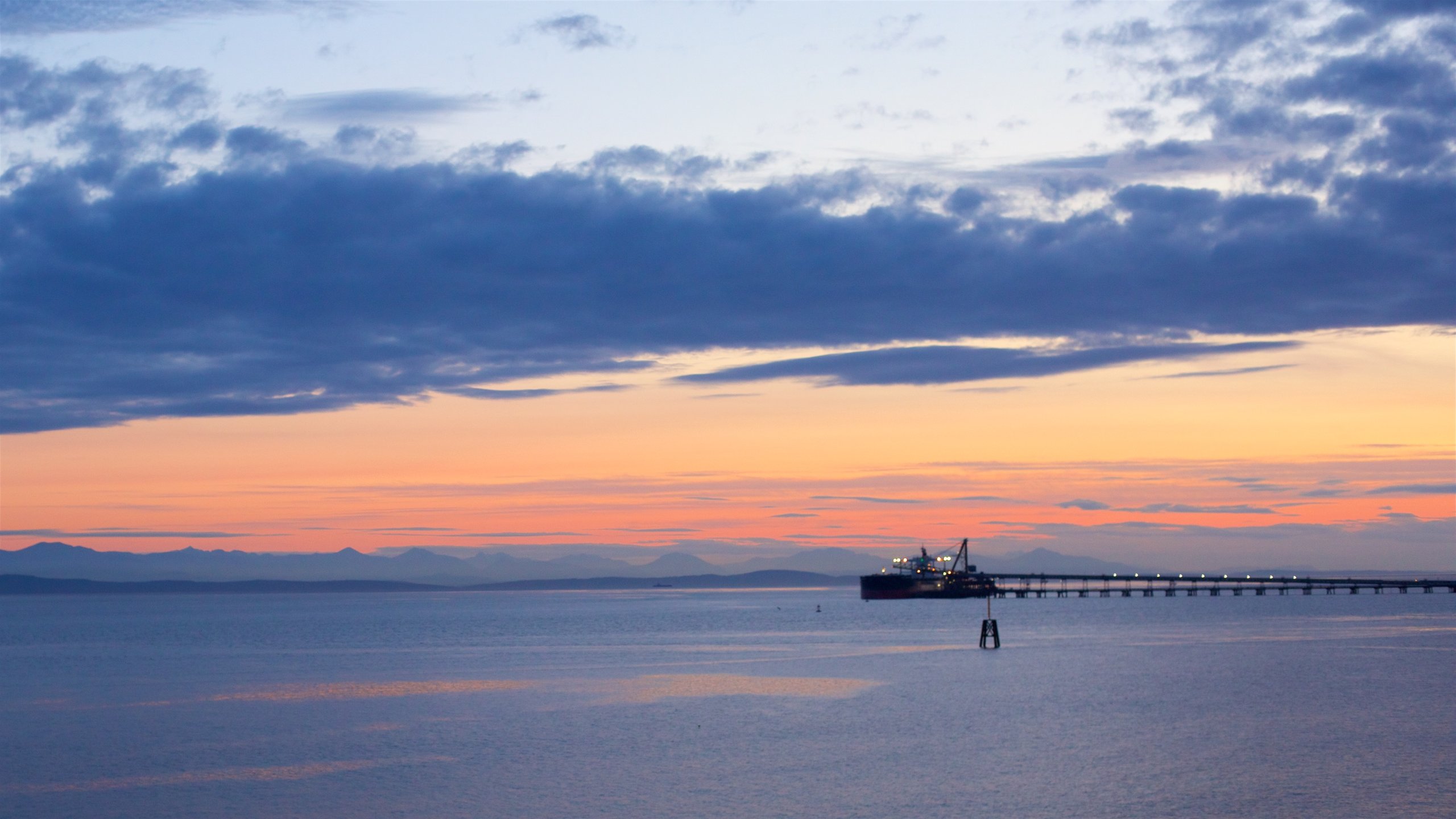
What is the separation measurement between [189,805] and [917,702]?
113 feet

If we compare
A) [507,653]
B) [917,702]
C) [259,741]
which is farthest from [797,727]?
[507,653]

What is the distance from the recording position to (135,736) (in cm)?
5166

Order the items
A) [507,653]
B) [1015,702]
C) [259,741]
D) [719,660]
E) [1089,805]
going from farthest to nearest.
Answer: [507,653] → [719,660] → [1015,702] → [259,741] → [1089,805]

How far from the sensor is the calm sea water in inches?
1506

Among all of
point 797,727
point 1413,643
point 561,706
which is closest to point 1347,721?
point 797,727

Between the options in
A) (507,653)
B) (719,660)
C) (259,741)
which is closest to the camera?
(259,741)

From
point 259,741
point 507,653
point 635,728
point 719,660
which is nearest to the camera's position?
point 259,741

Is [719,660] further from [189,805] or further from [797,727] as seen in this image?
[189,805]

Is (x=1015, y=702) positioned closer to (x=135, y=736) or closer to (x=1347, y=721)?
(x=1347, y=721)

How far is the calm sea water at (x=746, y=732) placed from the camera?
3825cm

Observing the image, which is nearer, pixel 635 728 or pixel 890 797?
pixel 890 797

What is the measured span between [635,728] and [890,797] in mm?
17581

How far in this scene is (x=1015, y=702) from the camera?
6109 cm

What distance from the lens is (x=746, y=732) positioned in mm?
51906
